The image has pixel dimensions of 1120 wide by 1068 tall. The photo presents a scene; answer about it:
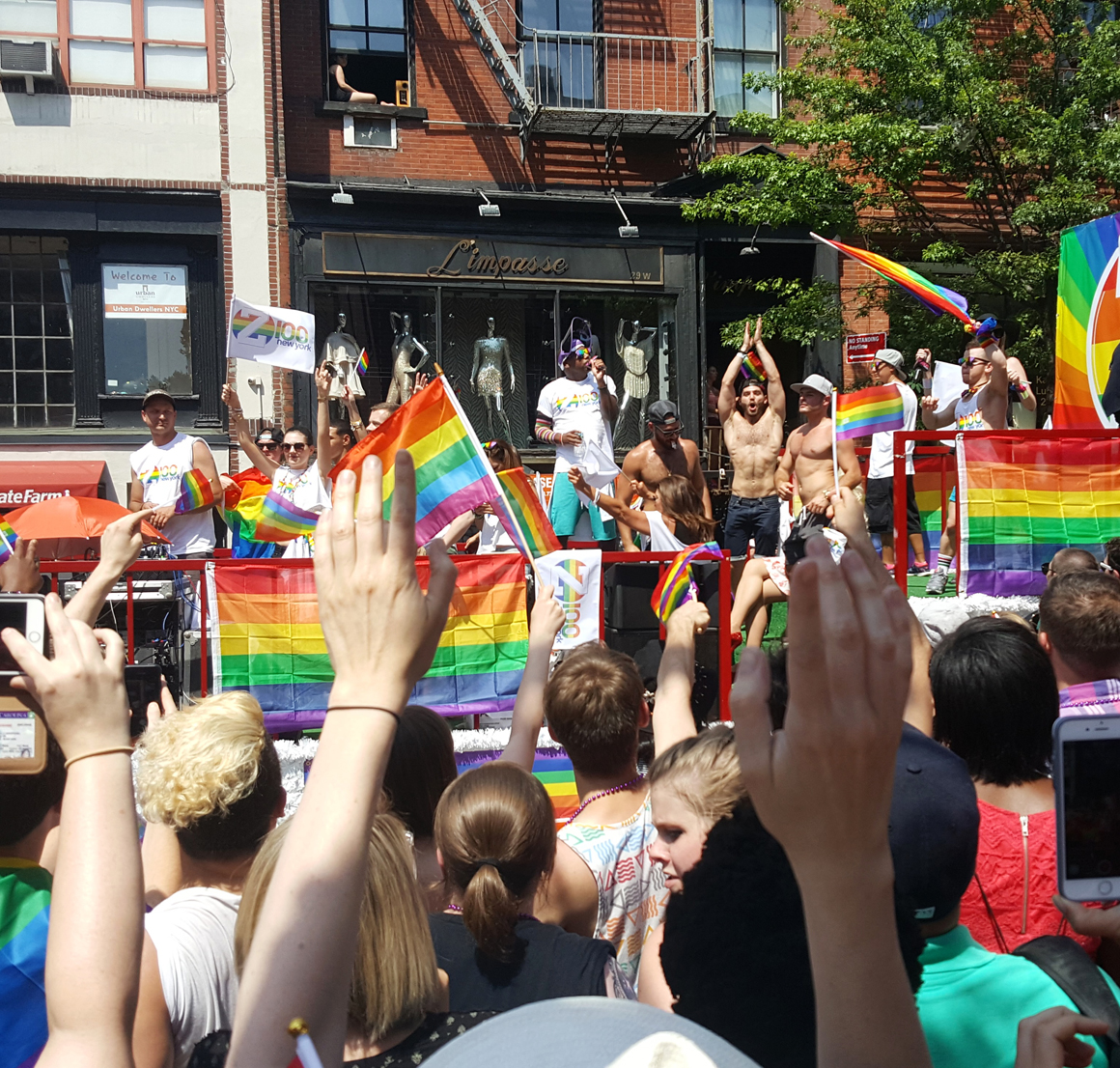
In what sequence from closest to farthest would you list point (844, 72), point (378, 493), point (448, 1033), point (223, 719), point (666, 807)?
1. point (378, 493)
2. point (448, 1033)
3. point (666, 807)
4. point (223, 719)
5. point (844, 72)

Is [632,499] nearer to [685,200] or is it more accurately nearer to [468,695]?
[468,695]

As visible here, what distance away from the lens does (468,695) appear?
586 centimetres

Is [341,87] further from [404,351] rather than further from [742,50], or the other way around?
[742,50]

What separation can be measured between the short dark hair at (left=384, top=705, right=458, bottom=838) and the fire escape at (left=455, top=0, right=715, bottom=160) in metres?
14.0

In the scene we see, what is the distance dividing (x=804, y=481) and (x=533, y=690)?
6452mm

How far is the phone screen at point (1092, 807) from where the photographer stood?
1.53 metres

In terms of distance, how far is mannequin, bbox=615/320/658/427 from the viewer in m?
16.0

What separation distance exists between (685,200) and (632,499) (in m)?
7.17

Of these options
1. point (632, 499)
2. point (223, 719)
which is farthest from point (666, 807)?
point (632, 499)

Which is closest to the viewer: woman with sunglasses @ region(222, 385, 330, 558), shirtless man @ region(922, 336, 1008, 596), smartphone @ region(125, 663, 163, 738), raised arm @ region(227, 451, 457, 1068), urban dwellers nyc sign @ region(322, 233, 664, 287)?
raised arm @ region(227, 451, 457, 1068)

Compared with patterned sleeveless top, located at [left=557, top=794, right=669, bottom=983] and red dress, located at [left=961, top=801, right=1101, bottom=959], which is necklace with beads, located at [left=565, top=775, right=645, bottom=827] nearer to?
patterned sleeveless top, located at [left=557, top=794, right=669, bottom=983]

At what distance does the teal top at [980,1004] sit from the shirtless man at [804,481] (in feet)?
15.2

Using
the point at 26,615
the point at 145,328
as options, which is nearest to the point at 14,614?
the point at 26,615

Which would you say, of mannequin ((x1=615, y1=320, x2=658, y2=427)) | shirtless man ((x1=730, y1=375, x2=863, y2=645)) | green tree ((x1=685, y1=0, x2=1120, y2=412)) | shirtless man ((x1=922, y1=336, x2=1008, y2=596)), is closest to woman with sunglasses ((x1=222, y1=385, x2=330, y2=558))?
shirtless man ((x1=730, y1=375, x2=863, y2=645))
